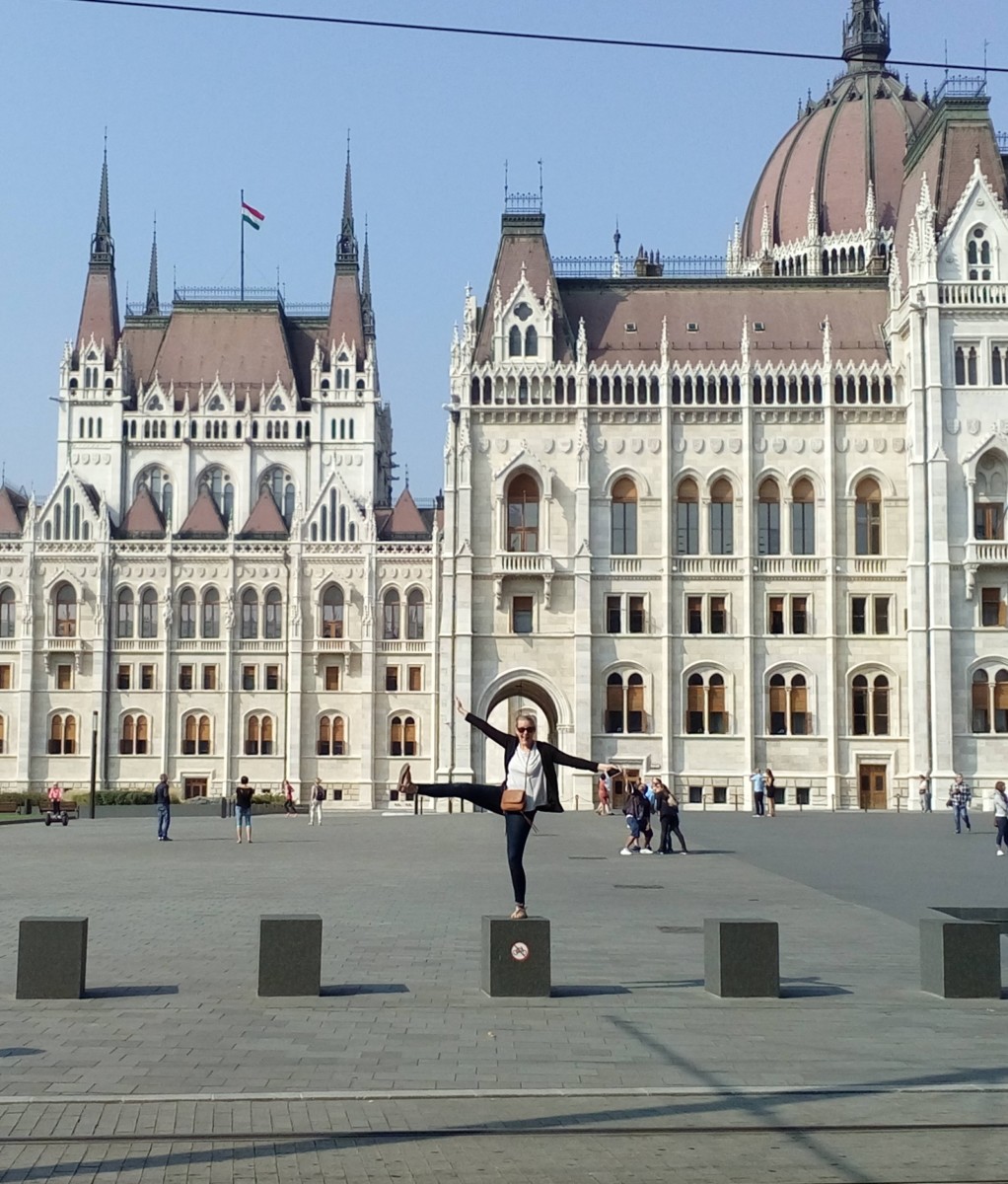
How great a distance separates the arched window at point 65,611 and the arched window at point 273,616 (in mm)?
10467

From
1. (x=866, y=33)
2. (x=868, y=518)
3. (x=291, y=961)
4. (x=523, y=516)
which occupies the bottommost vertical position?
(x=291, y=961)

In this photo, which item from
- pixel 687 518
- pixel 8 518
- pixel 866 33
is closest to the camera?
pixel 687 518

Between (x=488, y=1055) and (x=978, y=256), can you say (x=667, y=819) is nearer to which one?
(x=488, y=1055)

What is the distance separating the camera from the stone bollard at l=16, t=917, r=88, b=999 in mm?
15680

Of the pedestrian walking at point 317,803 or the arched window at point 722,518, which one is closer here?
the pedestrian walking at point 317,803

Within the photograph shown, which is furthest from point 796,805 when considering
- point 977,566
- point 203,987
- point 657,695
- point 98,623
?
point 203,987

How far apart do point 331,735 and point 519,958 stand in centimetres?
7552

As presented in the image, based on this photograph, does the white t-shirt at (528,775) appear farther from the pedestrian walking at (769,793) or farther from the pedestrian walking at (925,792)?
the pedestrian walking at (925,792)

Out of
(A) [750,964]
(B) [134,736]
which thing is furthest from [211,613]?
(A) [750,964]

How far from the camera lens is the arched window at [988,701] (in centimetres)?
7062

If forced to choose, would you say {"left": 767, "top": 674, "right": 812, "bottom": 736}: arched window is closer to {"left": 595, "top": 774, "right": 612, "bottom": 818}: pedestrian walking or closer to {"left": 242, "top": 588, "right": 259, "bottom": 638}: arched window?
{"left": 595, "top": 774, "right": 612, "bottom": 818}: pedestrian walking

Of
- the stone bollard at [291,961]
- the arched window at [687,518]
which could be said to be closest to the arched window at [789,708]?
the arched window at [687,518]

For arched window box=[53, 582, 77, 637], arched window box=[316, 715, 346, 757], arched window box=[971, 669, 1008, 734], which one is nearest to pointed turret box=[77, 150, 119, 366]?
arched window box=[53, 582, 77, 637]

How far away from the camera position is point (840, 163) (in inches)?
3627
